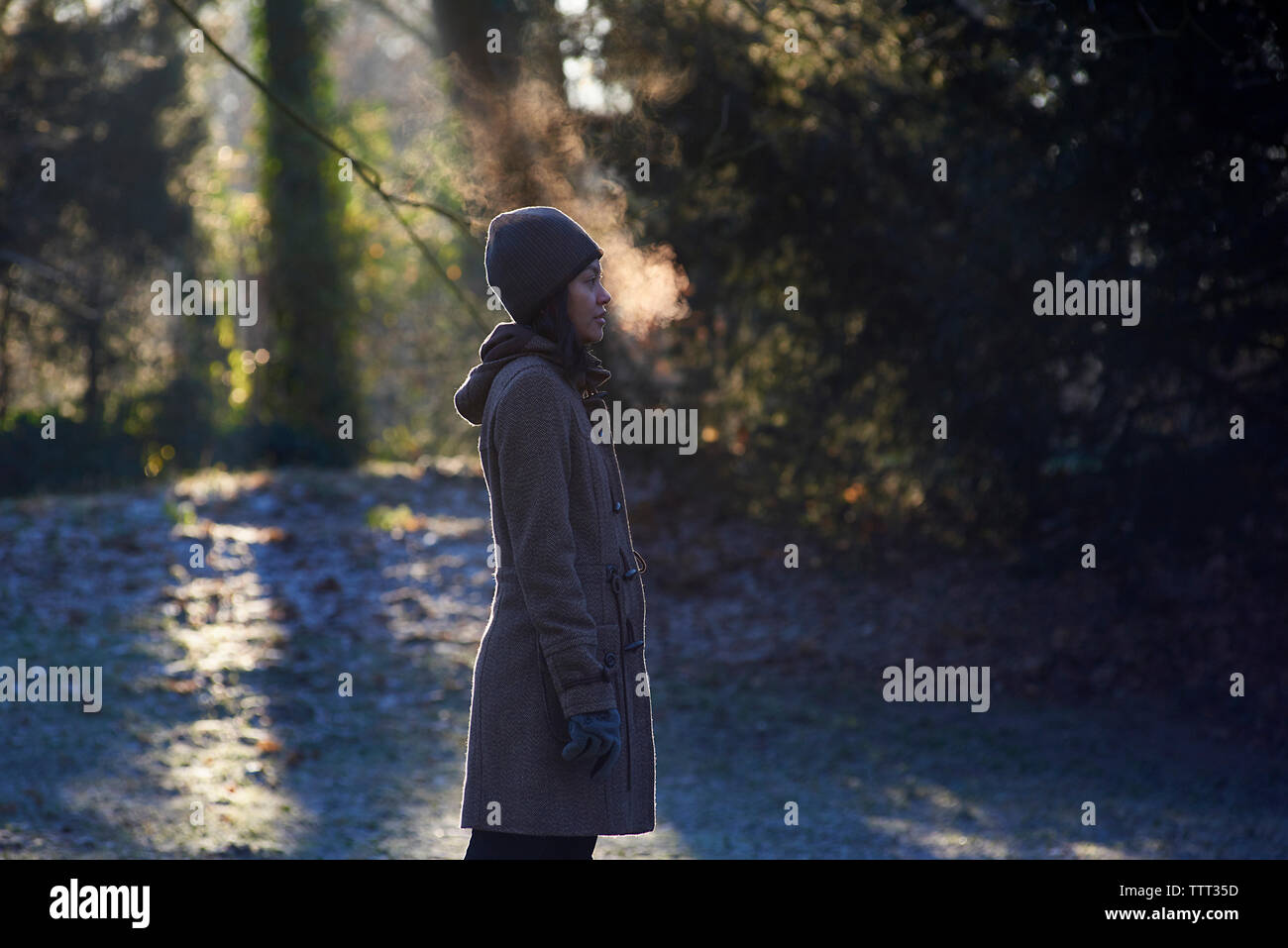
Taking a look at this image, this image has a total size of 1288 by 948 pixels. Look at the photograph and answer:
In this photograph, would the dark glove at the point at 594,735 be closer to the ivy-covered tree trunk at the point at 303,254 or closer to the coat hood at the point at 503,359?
the coat hood at the point at 503,359

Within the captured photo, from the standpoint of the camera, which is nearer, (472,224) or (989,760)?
(472,224)

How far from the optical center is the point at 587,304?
317cm

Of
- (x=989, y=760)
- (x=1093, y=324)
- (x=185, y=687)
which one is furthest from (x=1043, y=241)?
(x=185, y=687)

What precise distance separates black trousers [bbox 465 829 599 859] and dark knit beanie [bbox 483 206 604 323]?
1232 millimetres

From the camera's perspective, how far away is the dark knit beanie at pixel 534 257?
3.13 meters

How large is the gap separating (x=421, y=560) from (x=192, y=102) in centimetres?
956

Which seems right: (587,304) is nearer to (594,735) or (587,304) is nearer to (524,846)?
(594,735)

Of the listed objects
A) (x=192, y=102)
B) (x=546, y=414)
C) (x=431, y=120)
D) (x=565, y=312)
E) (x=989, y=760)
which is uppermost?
(x=192, y=102)

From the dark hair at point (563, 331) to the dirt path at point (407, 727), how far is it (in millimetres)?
3870

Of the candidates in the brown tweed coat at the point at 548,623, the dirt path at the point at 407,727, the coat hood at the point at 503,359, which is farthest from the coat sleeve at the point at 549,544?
the dirt path at the point at 407,727

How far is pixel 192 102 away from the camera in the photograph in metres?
18.0

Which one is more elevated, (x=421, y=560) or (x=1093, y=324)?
(x=1093, y=324)

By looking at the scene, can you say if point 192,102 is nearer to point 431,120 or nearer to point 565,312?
point 431,120

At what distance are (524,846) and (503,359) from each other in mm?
1145
